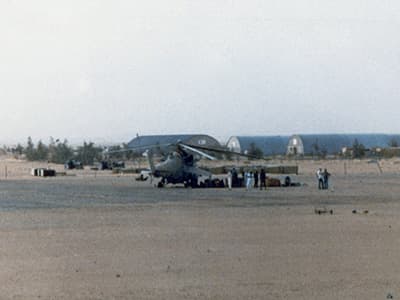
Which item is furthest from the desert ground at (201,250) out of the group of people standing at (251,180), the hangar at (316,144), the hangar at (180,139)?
the hangar at (316,144)

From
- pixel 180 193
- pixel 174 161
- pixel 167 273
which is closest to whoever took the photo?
pixel 167 273

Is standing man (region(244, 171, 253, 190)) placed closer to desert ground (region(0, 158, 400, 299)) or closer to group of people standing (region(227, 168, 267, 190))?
group of people standing (region(227, 168, 267, 190))

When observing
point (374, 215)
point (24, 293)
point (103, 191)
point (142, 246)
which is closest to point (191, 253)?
point (142, 246)

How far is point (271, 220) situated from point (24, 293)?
53.8 ft

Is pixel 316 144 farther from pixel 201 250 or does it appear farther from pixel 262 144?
pixel 201 250

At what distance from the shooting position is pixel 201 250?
24109 millimetres

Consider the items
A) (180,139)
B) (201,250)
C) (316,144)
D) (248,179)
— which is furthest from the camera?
(316,144)

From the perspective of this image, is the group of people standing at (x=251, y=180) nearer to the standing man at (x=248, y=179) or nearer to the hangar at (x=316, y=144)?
the standing man at (x=248, y=179)

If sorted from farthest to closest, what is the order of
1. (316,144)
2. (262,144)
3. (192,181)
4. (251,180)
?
(262,144) → (316,144) → (192,181) → (251,180)

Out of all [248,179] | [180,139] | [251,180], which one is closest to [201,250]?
[248,179]

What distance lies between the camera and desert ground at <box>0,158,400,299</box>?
1823cm

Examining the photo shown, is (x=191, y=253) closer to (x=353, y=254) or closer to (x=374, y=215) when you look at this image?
(x=353, y=254)

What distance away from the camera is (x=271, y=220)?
3338cm

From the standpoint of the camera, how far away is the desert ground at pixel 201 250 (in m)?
18.2
